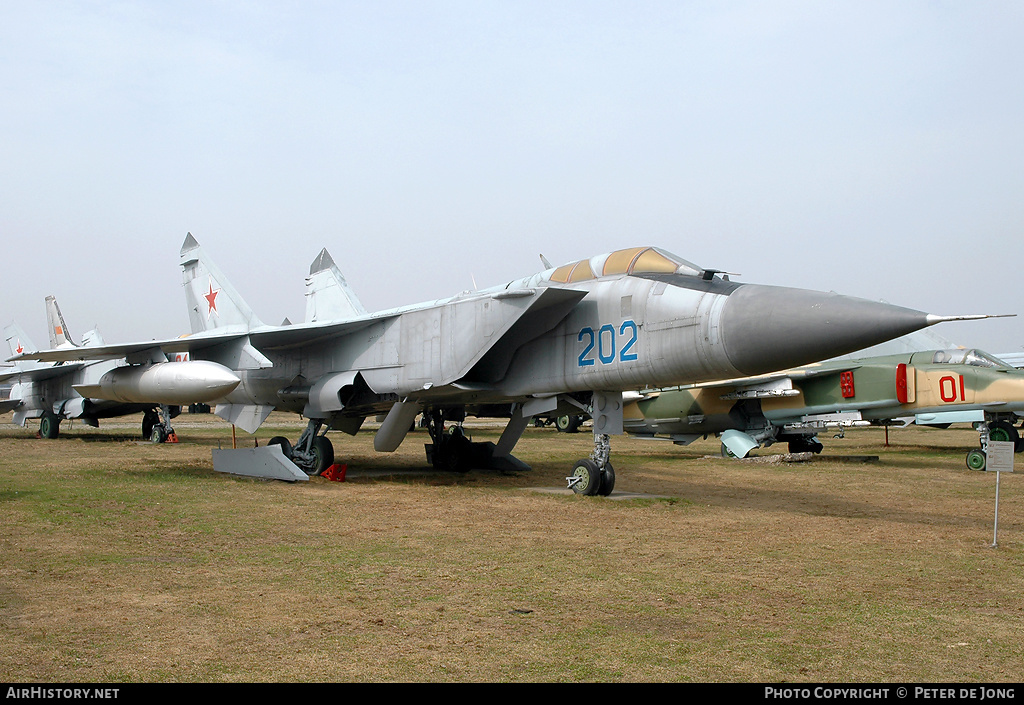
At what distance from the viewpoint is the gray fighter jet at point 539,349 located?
308 inches

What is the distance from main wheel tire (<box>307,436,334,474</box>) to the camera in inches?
493

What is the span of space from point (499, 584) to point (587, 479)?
4797mm

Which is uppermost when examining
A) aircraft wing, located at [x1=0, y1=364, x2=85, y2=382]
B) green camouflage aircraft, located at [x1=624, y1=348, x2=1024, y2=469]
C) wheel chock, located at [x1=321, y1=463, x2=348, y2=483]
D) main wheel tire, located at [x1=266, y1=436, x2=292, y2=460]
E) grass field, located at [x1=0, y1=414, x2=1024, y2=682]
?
aircraft wing, located at [x1=0, y1=364, x2=85, y2=382]

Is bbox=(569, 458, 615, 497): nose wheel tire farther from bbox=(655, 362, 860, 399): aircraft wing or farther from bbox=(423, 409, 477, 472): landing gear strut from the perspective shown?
bbox=(655, 362, 860, 399): aircraft wing

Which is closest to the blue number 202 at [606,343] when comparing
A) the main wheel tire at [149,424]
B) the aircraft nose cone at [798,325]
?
the aircraft nose cone at [798,325]

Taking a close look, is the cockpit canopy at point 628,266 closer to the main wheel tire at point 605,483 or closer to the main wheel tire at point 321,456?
the main wheel tire at point 605,483

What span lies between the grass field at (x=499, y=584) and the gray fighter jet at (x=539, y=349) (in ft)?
4.66

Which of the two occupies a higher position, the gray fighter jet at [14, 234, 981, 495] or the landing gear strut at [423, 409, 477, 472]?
the gray fighter jet at [14, 234, 981, 495]

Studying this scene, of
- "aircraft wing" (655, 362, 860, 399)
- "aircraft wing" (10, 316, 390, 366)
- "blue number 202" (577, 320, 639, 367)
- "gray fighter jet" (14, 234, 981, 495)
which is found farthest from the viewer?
"aircraft wing" (655, 362, 860, 399)

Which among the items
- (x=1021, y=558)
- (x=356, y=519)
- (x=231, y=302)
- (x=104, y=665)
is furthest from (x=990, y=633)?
(x=231, y=302)

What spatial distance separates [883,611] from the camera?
15.3 ft

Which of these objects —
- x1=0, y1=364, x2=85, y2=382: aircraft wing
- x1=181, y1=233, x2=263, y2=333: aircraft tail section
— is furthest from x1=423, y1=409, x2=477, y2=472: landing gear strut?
x1=0, y1=364, x2=85, y2=382: aircraft wing

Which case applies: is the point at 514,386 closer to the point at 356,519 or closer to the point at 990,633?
the point at 356,519

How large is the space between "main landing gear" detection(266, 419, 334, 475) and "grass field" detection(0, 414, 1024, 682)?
1.68 meters
